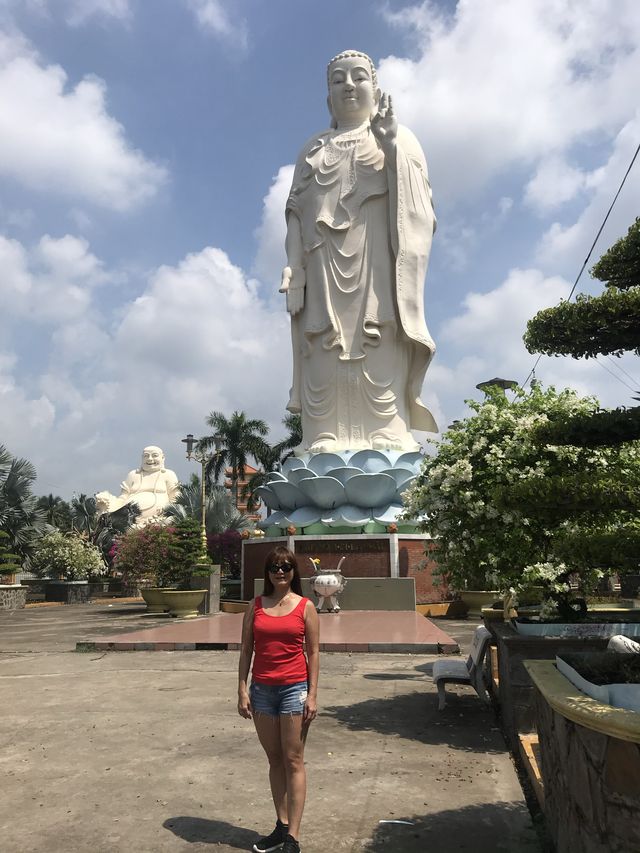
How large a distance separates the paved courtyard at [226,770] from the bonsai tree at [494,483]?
1.13 metres

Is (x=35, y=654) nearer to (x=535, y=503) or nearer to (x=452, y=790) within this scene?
(x=452, y=790)

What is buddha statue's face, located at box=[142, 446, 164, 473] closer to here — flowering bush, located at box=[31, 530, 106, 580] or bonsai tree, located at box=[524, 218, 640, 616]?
flowering bush, located at box=[31, 530, 106, 580]

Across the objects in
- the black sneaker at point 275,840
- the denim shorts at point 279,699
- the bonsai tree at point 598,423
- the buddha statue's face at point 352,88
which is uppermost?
the buddha statue's face at point 352,88

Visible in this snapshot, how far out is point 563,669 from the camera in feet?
10.3

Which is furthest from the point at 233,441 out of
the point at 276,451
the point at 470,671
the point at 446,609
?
the point at 470,671

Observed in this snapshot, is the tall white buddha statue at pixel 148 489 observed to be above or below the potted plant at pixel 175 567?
above

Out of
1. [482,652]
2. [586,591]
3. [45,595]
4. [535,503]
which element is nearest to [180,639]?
[482,652]

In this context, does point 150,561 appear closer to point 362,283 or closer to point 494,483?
point 362,283

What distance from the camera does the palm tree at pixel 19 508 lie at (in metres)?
23.5

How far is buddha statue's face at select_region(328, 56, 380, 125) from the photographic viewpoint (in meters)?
18.5

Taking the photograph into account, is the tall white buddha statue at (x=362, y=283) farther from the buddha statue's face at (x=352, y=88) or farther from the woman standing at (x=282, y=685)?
the woman standing at (x=282, y=685)

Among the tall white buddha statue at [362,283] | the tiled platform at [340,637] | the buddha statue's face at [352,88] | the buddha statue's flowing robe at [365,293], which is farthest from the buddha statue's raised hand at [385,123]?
the tiled platform at [340,637]

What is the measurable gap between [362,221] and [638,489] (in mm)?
15544

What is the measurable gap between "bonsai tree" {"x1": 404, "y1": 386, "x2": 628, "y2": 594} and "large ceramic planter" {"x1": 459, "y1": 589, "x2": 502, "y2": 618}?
9269mm
